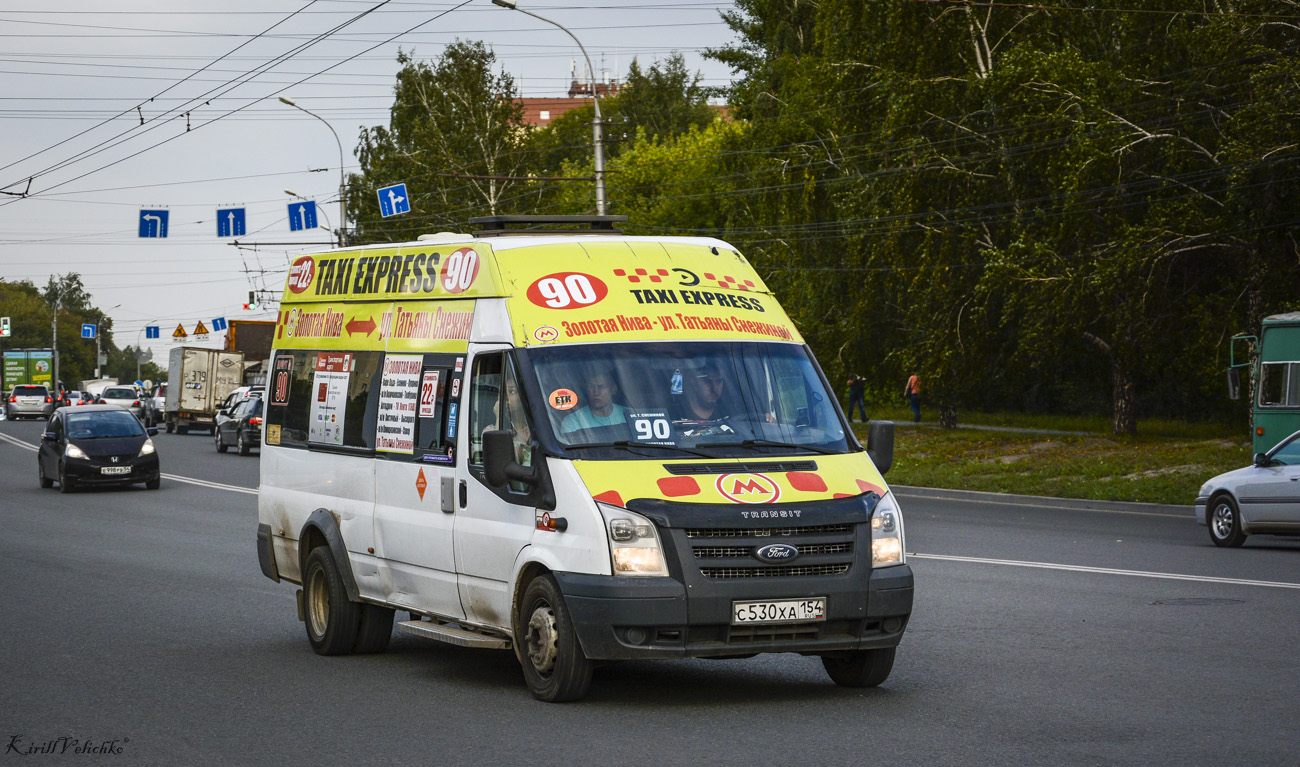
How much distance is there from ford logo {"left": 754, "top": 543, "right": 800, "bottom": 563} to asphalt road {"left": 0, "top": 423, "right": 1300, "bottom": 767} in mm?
750

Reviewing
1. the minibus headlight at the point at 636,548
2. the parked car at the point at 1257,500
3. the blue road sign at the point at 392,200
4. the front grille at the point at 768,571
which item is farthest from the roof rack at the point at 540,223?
the blue road sign at the point at 392,200

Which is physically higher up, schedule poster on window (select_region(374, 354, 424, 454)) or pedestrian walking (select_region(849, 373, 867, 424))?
schedule poster on window (select_region(374, 354, 424, 454))

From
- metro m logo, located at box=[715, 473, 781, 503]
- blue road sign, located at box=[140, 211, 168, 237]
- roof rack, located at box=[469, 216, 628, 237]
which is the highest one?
blue road sign, located at box=[140, 211, 168, 237]

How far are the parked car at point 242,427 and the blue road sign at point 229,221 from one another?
494 cm

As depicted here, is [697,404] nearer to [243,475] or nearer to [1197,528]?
[1197,528]

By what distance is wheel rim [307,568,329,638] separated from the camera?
10.3m

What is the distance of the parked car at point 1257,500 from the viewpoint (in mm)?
17312

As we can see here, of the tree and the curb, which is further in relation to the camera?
the tree

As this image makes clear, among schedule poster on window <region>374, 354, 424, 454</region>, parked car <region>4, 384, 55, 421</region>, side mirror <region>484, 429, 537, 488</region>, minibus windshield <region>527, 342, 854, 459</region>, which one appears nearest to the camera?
side mirror <region>484, 429, 537, 488</region>

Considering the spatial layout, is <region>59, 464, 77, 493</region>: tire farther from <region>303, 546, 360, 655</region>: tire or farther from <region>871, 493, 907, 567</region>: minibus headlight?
<region>871, 493, 907, 567</region>: minibus headlight

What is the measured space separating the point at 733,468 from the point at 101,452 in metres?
23.4

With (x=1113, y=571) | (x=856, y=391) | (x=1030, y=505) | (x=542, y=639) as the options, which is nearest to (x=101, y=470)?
(x=1030, y=505)

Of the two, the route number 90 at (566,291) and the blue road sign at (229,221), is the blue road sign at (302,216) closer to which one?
the blue road sign at (229,221)

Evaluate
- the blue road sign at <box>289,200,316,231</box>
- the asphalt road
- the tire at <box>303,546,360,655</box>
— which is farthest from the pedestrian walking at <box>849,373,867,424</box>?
the tire at <box>303,546,360,655</box>
